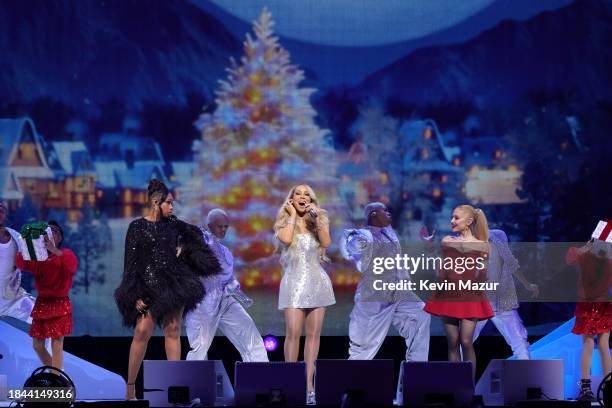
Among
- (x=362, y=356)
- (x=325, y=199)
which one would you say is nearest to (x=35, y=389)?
(x=362, y=356)

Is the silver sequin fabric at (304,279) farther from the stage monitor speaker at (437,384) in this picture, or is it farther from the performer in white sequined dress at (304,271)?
the stage monitor speaker at (437,384)

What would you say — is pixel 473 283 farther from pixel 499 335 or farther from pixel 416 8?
pixel 416 8

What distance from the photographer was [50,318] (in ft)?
26.3

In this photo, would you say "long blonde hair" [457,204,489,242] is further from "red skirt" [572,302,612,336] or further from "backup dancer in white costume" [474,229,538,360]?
"red skirt" [572,302,612,336]

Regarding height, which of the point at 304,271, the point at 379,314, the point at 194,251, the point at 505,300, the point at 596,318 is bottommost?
the point at 596,318

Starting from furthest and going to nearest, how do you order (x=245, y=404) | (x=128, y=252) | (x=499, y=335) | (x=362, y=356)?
1. (x=499, y=335)
2. (x=362, y=356)
3. (x=128, y=252)
4. (x=245, y=404)

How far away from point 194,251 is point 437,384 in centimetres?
229

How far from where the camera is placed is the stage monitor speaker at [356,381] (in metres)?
6.80

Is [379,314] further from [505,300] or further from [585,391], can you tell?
[585,391]

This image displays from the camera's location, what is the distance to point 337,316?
9562 millimetres

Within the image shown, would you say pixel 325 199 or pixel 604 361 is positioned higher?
pixel 325 199

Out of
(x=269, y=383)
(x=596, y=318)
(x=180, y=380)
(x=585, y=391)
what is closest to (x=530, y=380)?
(x=585, y=391)

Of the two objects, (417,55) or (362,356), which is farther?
(417,55)

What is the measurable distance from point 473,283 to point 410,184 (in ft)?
5.91
